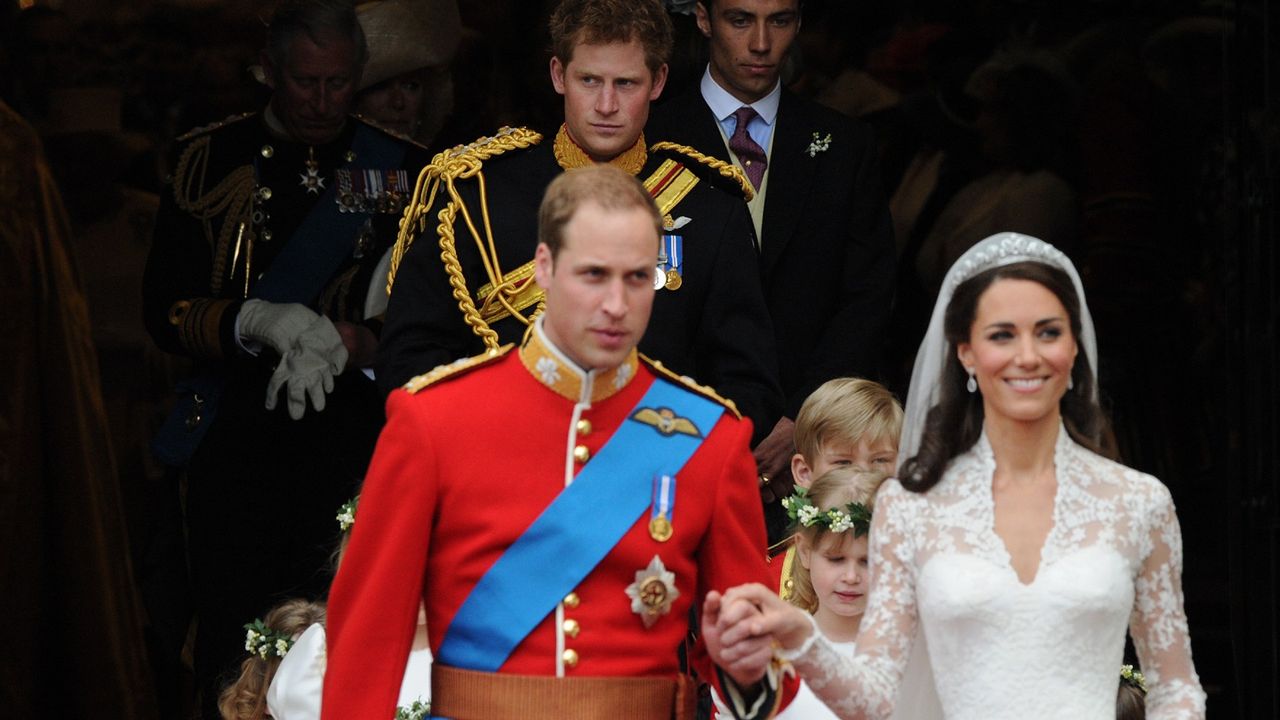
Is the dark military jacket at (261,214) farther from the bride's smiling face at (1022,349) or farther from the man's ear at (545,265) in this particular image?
the bride's smiling face at (1022,349)

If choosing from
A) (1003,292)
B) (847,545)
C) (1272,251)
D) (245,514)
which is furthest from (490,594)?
(1272,251)

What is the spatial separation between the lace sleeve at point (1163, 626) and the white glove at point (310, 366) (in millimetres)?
2813

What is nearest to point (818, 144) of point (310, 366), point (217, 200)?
point (310, 366)

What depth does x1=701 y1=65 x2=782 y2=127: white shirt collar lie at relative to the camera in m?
6.45

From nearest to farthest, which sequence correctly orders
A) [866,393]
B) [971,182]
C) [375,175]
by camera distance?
[866,393], [375,175], [971,182]

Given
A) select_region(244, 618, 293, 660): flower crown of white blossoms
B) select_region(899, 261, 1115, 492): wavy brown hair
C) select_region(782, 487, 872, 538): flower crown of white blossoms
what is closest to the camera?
select_region(899, 261, 1115, 492): wavy brown hair

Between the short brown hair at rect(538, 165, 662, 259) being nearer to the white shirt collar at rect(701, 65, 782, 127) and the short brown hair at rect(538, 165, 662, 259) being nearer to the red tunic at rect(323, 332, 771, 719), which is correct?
the red tunic at rect(323, 332, 771, 719)

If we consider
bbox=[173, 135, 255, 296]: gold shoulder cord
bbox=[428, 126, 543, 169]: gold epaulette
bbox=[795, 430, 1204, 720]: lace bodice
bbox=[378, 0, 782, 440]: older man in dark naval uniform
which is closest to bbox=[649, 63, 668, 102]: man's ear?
bbox=[378, 0, 782, 440]: older man in dark naval uniform

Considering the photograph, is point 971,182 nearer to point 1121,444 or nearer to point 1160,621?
point 1121,444

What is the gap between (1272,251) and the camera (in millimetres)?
6484

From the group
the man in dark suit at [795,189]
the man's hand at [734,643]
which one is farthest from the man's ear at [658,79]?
the man's hand at [734,643]

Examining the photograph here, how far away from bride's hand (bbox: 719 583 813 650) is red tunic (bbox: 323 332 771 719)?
20cm

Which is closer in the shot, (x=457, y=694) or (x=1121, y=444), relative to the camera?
(x=457, y=694)

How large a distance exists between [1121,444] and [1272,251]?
4.43 ft
